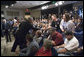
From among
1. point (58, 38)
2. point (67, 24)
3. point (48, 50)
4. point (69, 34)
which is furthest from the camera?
point (67, 24)

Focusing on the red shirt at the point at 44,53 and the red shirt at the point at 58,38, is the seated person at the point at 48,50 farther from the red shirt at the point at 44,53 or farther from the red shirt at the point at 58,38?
the red shirt at the point at 58,38

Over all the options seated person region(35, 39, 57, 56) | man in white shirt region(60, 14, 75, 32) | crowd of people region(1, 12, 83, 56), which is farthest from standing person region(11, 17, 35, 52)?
seated person region(35, 39, 57, 56)

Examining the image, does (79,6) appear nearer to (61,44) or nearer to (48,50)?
(61,44)

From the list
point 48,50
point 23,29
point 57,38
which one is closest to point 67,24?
point 57,38

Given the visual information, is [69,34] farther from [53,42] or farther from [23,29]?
[23,29]

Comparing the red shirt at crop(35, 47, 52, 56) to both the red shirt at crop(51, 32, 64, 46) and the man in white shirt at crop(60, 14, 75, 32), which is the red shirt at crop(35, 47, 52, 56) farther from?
the man in white shirt at crop(60, 14, 75, 32)

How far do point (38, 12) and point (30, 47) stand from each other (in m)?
18.1

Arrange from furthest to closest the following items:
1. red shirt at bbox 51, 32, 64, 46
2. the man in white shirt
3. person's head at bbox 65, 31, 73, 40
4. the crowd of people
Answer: the man in white shirt, red shirt at bbox 51, 32, 64, 46, person's head at bbox 65, 31, 73, 40, the crowd of people

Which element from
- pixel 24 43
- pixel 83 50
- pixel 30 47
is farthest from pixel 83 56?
pixel 24 43

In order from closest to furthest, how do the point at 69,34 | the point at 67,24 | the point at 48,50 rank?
1. the point at 48,50
2. the point at 69,34
3. the point at 67,24

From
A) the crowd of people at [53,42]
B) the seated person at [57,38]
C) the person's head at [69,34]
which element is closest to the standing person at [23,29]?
the crowd of people at [53,42]

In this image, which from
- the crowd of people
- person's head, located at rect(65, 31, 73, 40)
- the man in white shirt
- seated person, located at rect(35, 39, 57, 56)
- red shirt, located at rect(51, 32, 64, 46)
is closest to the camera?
seated person, located at rect(35, 39, 57, 56)

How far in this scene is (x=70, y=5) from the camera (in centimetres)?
1334

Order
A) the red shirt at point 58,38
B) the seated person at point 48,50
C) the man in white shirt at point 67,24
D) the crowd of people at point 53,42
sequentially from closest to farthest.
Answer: the seated person at point 48,50 → the crowd of people at point 53,42 → the red shirt at point 58,38 → the man in white shirt at point 67,24
